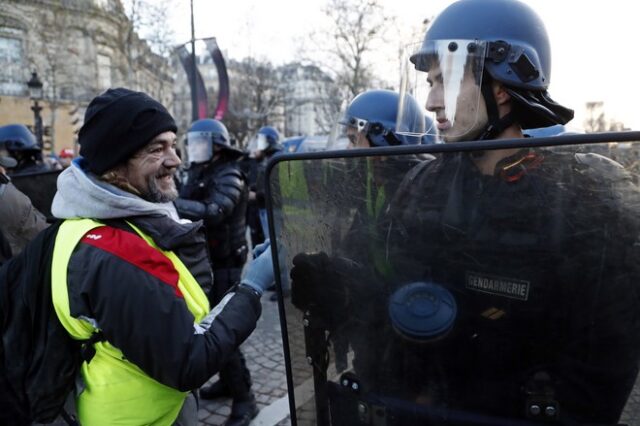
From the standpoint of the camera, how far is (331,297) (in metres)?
1.03

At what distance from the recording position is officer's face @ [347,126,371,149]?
2.81 m

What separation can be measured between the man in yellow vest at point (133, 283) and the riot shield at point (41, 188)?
238 cm

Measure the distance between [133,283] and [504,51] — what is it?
1.28m

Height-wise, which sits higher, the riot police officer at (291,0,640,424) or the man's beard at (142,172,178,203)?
the man's beard at (142,172,178,203)

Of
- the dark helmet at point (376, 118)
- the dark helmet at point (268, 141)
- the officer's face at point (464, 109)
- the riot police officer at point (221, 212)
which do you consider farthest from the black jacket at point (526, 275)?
the dark helmet at point (268, 141)

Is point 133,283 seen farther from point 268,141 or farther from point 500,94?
point 268,141

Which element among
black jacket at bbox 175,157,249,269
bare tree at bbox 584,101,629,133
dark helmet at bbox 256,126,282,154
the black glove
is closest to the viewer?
the black glove

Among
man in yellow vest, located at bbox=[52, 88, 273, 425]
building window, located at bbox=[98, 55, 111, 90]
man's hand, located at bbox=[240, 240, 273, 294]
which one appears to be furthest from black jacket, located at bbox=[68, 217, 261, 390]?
building window, located at bbox=[98, 55, 111, 90]

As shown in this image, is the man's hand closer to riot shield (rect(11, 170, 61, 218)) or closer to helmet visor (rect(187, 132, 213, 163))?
helmet visor (rect(187, 132, 213, 163))

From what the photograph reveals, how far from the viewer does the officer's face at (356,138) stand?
2.81 meters

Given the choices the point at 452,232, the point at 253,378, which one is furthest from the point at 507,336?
the point at 253,378

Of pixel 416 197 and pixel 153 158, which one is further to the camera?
pixel 153 158

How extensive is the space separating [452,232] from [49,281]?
118 cm

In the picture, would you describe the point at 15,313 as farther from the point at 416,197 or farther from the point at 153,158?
the point at 416,197
